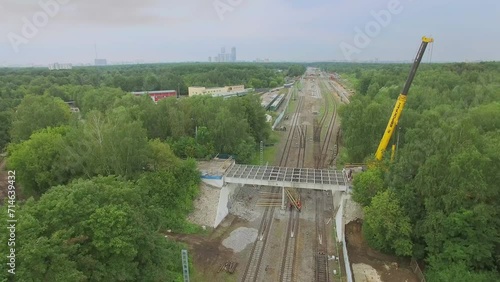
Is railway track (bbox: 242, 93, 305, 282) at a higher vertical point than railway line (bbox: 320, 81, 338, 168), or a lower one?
lower

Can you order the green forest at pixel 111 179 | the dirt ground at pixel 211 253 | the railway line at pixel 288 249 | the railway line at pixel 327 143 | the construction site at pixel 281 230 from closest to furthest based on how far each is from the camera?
the green forest at pixel 111 179 < the dirt ground at pixel 211 253 < the railway line at pixel 288 249 < the construction site at pixel 281 230 < the railway line at pixel 327 143

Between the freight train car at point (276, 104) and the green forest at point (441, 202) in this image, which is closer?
the green forest at point (441, 202)

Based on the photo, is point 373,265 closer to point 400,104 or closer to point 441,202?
point 441,202

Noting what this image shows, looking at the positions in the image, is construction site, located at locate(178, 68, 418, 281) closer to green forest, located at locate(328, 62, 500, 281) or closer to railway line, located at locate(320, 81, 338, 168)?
green forest, located at locate(328, 62, 500, 281)

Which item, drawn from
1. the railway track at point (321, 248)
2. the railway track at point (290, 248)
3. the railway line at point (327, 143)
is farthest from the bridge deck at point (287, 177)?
the railway line at point (327, 143)

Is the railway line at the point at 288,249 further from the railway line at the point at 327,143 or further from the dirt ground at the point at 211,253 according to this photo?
the dirt ground at the point at 211,253

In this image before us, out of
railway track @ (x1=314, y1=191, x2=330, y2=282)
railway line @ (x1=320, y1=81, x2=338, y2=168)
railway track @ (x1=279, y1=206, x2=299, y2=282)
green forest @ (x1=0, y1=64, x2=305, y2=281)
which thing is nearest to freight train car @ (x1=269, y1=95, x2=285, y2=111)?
railway line @ (x1=320, y1=81, x2=338, y2=168)

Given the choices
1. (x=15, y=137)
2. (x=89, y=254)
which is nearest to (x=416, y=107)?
(x=89, y=254)
